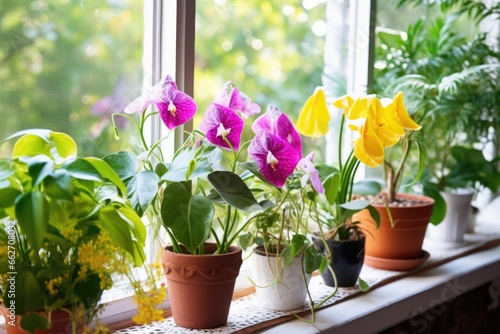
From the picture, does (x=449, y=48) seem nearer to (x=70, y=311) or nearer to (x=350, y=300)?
(x=350, y=300)

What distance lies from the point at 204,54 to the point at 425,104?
73.1 inches

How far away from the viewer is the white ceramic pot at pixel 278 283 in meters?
1.41

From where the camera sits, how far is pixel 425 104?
183 centimetres

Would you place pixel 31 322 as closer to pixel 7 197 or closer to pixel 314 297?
pixel 7 197

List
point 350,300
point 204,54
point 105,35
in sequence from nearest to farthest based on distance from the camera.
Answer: point 105,35
point 350,300
point 204,54

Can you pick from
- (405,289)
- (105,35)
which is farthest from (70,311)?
(405,289)

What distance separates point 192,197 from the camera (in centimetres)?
120

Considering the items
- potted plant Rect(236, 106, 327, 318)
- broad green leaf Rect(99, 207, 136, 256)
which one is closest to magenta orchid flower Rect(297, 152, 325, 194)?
potted plant Rect(236, 106, 327, 318)

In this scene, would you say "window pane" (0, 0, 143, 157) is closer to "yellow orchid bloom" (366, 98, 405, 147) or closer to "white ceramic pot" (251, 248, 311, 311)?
"white ceramic pot" (251, 248, 311, 311)

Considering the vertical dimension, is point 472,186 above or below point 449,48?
below

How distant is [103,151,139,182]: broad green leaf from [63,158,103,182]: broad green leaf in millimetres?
180

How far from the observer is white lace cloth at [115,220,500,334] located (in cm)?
133

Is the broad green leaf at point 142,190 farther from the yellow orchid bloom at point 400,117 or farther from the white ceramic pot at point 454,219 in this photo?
the white ceramic pot at point 454,219

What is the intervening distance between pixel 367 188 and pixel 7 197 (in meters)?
1.01
